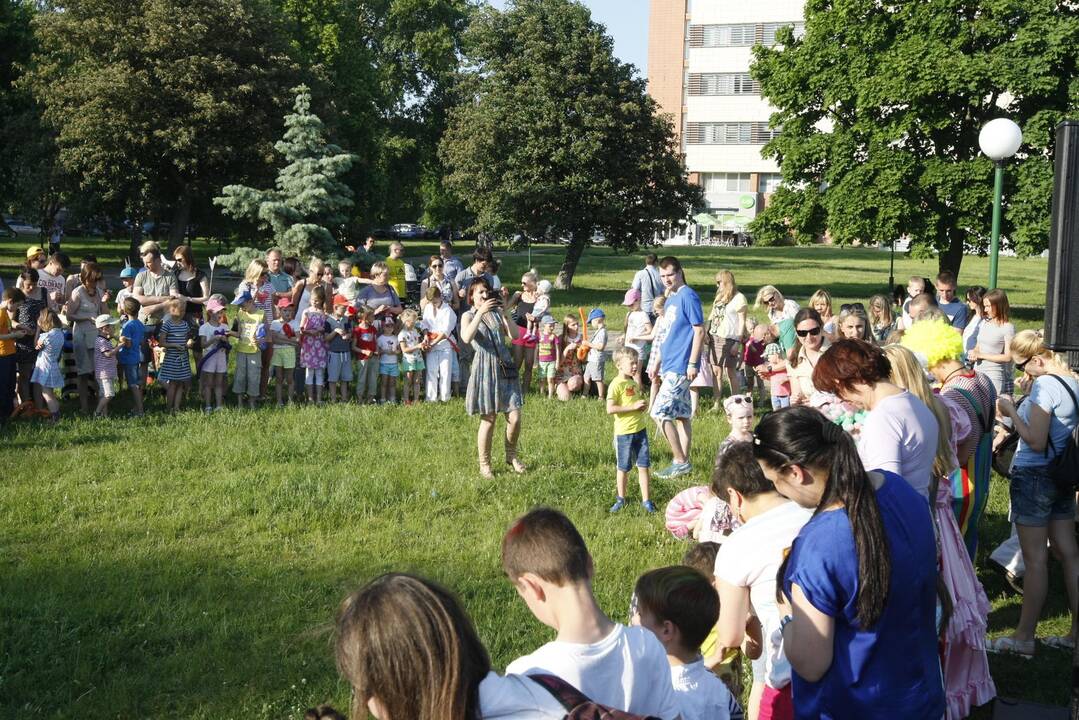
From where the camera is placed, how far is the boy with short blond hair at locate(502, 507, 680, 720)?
9.05 ft

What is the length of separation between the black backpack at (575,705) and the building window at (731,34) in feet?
254

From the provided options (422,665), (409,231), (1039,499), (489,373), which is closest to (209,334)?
(489,373)

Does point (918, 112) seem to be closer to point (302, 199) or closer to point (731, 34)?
point (302, 199)

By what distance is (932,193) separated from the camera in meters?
27.5

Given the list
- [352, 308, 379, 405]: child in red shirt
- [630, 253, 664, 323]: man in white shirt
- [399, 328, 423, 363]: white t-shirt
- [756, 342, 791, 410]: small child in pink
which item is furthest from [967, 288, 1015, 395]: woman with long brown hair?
[352, 308, 379, 405]: child in red shirt

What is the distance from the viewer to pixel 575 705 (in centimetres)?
230

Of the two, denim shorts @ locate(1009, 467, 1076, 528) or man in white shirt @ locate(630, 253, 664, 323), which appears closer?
denim shorts @ locate(1009, 467, 1076, 528)

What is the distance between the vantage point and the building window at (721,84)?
251 feet

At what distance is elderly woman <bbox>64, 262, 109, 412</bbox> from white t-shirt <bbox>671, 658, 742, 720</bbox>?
34.4 ft

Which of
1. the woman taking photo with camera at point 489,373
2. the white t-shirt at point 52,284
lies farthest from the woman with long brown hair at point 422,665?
the white t-shirt at point 52,284

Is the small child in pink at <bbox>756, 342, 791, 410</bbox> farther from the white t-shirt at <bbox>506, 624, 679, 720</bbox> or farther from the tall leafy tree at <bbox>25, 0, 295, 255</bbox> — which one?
the tall leafy tree at <bbox>25, 0, 295, 255</bbox>

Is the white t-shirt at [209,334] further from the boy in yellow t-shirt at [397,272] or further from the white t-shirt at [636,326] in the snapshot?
the white t-shirt at [636,326]

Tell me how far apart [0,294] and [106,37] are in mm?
23127

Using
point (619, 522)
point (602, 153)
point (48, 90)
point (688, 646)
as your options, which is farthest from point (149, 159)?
point (688, 646)
